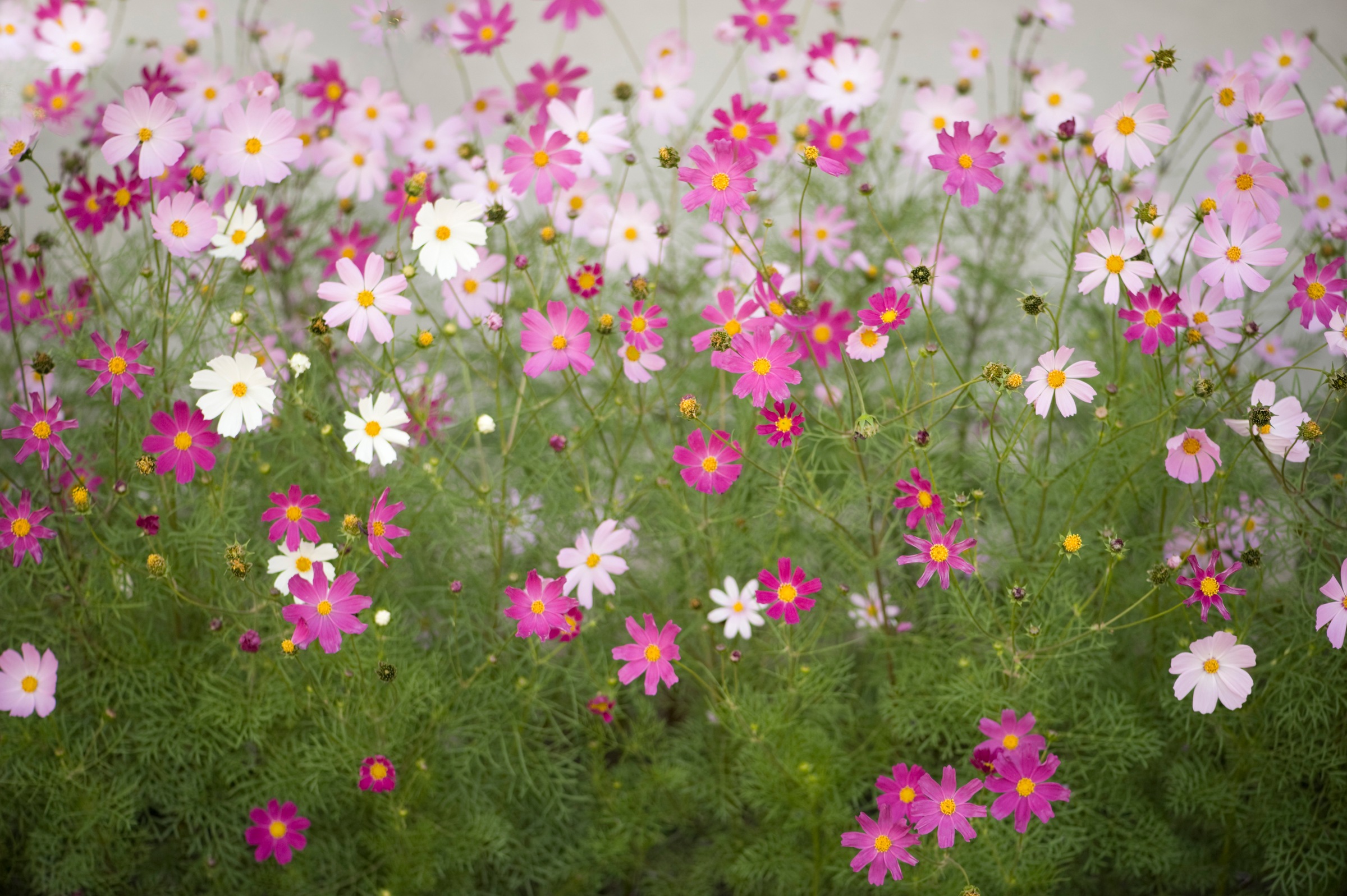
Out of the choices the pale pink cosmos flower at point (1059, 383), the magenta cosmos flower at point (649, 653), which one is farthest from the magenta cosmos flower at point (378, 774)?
the pale pink cosmos flower at point (1059, 383)

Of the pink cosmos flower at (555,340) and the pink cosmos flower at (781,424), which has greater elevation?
the pink cosmos flower at (555,340)

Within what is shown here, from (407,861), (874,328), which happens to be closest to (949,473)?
(874,328)

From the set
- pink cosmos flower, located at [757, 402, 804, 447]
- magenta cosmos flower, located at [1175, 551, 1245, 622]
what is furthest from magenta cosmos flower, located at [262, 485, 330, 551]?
magenta cosmos flower, located at [1175, 551, 1245, 622]

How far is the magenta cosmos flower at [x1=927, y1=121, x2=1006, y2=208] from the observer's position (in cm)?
87

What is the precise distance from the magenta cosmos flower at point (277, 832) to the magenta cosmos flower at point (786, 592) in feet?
1.59

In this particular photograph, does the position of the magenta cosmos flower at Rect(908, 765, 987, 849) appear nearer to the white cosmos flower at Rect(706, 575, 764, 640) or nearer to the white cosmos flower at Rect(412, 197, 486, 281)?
the white cosmos flower at Rect(706, 575, 764, 640)

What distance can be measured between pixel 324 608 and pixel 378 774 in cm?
19

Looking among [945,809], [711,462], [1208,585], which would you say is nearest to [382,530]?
[711,462]

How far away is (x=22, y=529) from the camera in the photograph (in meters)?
0.90

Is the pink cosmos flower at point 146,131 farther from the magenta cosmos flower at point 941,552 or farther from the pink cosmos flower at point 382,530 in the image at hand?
the magenta cosmos flower at point 941,552

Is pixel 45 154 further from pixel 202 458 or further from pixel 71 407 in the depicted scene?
pixel 202 458

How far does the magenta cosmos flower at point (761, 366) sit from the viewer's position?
2.85 feet

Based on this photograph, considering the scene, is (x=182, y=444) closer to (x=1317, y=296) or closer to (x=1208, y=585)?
(x=1208, y=585)

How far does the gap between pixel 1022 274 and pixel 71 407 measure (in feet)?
4.23
